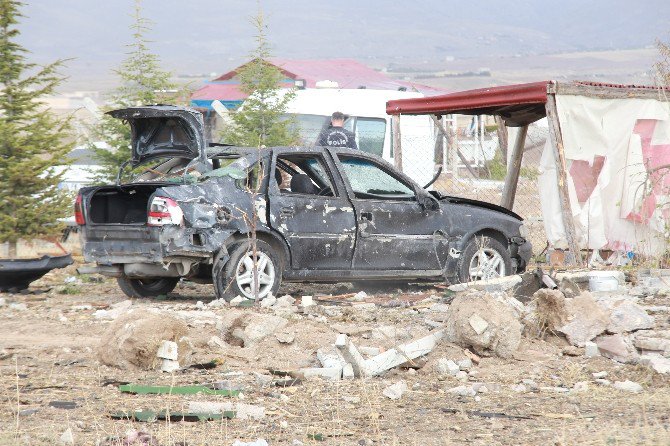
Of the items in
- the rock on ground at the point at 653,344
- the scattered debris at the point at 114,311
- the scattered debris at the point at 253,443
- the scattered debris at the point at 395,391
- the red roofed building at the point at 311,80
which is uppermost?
the red roofed building at the point at 311,80

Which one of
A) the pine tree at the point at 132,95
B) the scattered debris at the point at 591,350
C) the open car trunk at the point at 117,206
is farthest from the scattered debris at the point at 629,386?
the pine tree at the point at 132,95

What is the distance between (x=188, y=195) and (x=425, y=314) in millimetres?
2637

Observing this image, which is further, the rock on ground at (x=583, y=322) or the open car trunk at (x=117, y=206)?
the open car trunk at (x=117, y=206)

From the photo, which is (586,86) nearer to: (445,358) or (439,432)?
(445,358)

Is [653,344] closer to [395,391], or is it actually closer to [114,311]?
[395,391]

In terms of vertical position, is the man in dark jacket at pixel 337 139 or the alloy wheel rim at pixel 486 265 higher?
the man in dark jacket at pixel 337 139

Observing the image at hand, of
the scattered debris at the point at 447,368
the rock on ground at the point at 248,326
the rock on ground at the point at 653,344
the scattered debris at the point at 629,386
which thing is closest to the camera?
the scattered debris at the point at 629,386

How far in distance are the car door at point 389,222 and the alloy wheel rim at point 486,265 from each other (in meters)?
0.42

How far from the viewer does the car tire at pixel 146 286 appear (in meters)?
12.9

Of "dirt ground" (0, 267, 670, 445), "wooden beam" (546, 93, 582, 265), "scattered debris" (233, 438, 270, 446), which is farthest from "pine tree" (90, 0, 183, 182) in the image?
"scattered debris" (233, 438, 270, 446)

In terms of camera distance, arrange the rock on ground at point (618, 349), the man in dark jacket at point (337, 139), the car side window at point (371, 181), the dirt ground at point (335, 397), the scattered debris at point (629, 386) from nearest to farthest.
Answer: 1. the dirt ground at point (335, 397)
2. the scattered debris at point (629, 386)
3. the rock on ground at point (618, 349)
4. the car side window at point (371, 181)
5. the man in dark jacket at point (337, 139)

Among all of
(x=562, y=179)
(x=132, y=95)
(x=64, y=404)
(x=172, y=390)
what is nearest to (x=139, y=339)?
(x=172, y=390)

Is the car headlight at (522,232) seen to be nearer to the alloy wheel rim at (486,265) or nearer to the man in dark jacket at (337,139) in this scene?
the alloy wheel rim at (486,265)

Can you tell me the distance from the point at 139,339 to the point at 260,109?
11.8 metres
